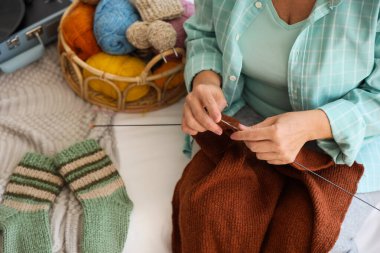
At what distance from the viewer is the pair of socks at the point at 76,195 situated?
983 mm

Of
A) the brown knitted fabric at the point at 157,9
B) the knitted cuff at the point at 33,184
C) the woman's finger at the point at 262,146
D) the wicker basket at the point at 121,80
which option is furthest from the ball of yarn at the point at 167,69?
the woman's finger at the point at 262,146

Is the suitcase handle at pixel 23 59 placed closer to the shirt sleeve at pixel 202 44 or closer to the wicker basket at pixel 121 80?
the wicker basket at pixel 121 80

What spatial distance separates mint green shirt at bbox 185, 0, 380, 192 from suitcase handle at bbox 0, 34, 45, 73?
0.66 m

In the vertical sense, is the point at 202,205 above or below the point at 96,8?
below

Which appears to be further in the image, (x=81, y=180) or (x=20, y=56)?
(x=20, y=56)

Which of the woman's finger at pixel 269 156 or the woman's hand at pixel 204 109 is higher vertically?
the woman's hand at pixel 204 109

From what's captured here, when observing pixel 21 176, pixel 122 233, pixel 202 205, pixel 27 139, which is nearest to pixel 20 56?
pixel 27 139

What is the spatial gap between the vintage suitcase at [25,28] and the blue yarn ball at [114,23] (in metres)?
0.22

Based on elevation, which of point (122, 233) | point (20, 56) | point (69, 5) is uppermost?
point (69, 5)

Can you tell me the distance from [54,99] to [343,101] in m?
0.83

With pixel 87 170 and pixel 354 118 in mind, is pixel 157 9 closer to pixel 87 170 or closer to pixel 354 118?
pixel 87 170

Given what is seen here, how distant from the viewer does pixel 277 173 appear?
91 centimetres

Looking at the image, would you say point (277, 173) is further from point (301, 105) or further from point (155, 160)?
point (155, 160)

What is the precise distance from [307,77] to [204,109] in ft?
0.66
